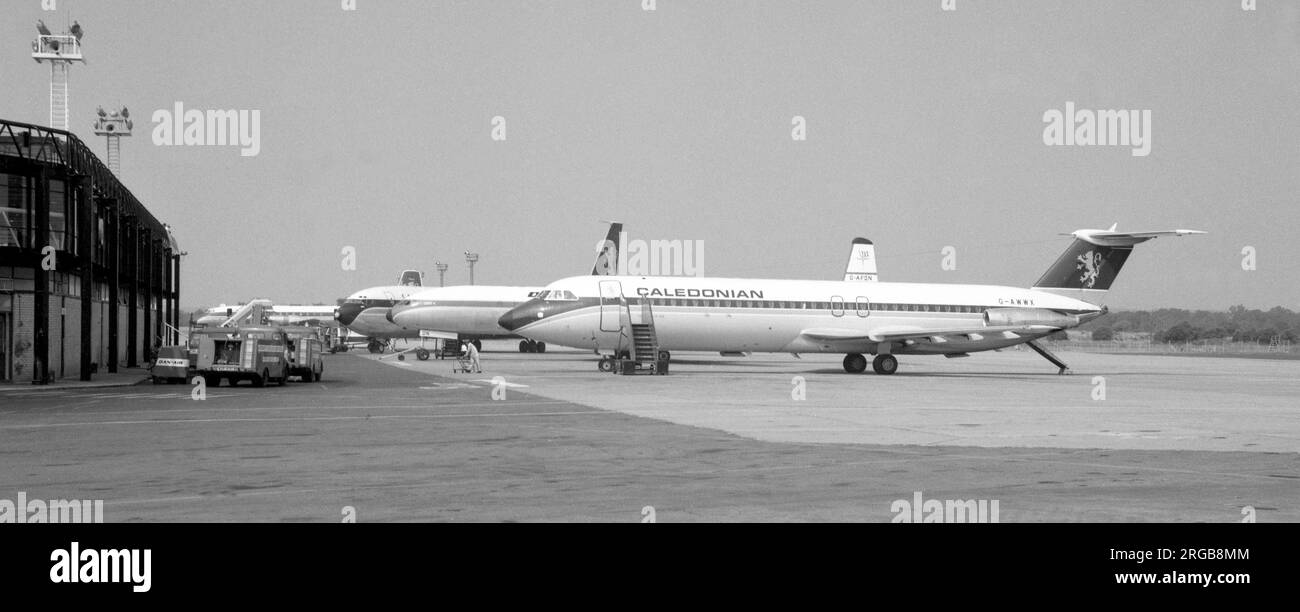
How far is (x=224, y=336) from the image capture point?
3534 centimetres

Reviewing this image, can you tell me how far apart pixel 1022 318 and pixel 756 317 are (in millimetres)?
11356

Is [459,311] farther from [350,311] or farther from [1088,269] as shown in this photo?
[1088,269]

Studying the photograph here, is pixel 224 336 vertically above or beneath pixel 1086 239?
beneath

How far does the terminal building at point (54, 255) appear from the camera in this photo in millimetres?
36000

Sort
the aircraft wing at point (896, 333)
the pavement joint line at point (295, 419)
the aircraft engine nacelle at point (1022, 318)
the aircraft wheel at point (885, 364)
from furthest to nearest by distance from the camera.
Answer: the aircraft engine nacelle at point (1022, 318) → the aircraft wheel at point (885, 364) → the aircraft wing at point (896, 333) → the pavement joint line at point (295, 419)

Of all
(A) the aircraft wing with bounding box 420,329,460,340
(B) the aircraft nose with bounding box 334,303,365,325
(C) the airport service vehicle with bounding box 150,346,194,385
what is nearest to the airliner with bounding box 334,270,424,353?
(B) the aircraft nose with bounding box 334,303,365,325

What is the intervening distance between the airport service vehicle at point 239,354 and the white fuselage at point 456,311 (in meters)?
28.1

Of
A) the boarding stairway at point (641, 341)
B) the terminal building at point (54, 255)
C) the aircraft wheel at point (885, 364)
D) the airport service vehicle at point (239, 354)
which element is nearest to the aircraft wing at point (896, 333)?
the aircraft wheel at point (885, 364)

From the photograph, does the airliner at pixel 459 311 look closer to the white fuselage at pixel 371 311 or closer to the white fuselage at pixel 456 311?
the white fuselage at pixel 456 311

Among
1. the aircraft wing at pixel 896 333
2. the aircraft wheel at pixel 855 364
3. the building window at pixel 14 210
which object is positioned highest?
the building window at pixel 14 210
